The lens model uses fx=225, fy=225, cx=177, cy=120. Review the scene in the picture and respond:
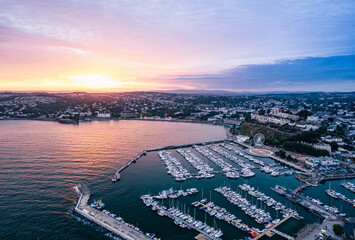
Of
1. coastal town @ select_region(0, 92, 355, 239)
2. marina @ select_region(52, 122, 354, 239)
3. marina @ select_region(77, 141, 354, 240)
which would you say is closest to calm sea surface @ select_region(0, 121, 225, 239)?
coastal town @ select_region(0, 92, 355, 239)

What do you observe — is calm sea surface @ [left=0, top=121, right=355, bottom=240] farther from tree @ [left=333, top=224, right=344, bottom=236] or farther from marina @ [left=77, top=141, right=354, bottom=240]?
tree @ [left=333, top=224, right=344, bottom=236]

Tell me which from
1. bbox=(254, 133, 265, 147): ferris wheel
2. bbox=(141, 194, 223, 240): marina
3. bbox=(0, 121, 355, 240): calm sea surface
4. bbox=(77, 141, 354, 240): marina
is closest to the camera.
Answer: bbox=(141, 194, 223, 240): marina

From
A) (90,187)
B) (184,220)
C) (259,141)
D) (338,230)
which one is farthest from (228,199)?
(259,141)

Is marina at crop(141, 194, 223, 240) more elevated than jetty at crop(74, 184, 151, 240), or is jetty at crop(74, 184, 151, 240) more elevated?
jetty at crop(74, 184, 151, 240)

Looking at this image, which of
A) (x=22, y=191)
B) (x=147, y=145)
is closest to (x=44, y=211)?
(x=22, y=191)

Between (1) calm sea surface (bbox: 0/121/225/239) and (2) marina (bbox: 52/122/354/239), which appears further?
(1) calm sea surface (bbox: 0/121/225/239)

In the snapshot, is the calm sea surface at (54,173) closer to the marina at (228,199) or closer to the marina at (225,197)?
the marina at (225,197)

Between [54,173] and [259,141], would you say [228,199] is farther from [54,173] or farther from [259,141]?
[259,141]

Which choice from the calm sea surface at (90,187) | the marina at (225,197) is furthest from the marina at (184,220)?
the calm sea surface at (90,187)

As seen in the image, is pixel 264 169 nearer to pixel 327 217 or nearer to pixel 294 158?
pixel 294 158
